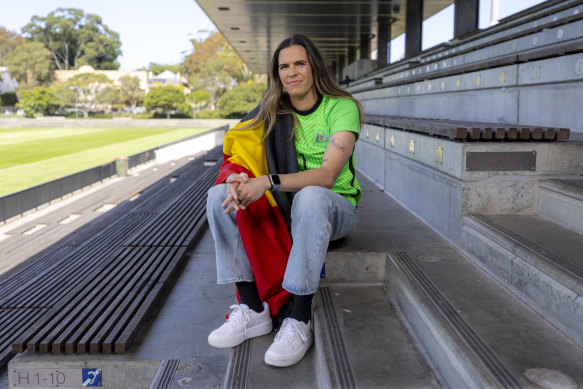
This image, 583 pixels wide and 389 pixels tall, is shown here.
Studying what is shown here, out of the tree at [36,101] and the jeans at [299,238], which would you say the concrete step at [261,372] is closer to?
the jeans at [299,238]

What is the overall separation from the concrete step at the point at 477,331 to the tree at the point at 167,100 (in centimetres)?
6819

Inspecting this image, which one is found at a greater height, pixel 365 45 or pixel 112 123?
pixel 365 45

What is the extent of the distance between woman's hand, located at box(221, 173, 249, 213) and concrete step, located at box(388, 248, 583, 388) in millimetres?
894

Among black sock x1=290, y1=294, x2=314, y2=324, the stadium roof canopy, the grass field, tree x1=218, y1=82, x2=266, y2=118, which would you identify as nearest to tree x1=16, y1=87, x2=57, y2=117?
tree x1=218, y1=82, x2=266, y2=118

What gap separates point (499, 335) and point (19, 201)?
13.5 meters

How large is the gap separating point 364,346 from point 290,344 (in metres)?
0.33

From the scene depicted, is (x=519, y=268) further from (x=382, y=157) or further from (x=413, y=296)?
(x=382, y=157)

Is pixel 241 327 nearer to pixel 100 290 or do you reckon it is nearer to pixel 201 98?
pixel 100 290

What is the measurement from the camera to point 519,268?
234 cm

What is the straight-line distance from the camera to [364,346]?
2.18 m

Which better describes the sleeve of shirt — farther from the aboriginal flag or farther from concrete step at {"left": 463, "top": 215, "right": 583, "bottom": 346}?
concrete step at {"left": 463, "top": 215, "right": 583, "bottom": 346}

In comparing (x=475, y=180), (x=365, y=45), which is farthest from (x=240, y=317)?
(x=365, y=45)

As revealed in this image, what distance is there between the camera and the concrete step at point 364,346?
1.93 meters

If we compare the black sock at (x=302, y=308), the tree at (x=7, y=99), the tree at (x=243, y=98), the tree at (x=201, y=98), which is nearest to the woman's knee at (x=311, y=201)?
the black sock at (x=302, y=308)
